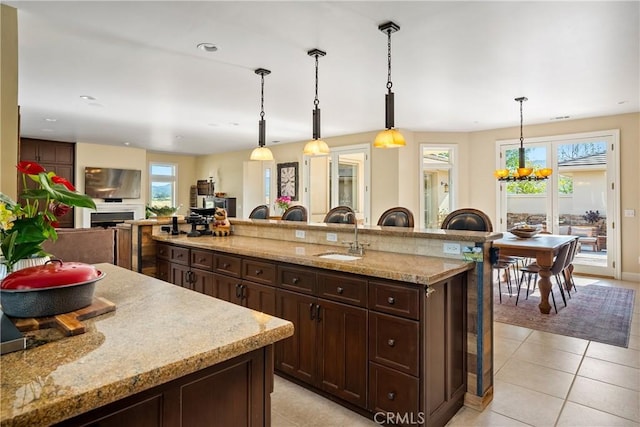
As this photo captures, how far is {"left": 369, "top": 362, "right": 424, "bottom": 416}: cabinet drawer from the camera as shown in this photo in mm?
1985

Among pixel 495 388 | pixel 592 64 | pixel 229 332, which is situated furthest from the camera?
pixel 592 64

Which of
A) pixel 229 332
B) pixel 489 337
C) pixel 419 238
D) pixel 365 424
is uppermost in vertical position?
pixel 419 238

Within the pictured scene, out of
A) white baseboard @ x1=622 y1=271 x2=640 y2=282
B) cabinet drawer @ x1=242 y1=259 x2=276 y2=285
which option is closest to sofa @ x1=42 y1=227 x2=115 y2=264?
cabinet drawer @ x1=242 y1=259 x2=276 y2=285

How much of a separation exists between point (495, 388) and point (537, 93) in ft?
12.4

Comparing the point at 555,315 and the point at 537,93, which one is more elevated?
the point at 537,93

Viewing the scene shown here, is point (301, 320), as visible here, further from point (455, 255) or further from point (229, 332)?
point (229, 332)

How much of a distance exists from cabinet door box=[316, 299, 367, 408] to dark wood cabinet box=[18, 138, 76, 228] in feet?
25.8

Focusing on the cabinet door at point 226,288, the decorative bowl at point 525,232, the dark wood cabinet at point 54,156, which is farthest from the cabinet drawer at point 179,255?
the dark wood cabinet at point 54,156

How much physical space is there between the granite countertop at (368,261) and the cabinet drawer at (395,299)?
0.06 meters

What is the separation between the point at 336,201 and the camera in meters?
8.04

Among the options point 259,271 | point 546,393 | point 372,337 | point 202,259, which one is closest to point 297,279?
point 259,271

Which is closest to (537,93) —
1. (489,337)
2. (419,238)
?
(419,238)

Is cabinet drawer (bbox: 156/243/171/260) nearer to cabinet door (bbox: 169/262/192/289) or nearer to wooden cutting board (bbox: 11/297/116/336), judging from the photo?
cabinet door (bbox: 169/262/192/289)

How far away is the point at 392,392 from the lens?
6.81 ft
